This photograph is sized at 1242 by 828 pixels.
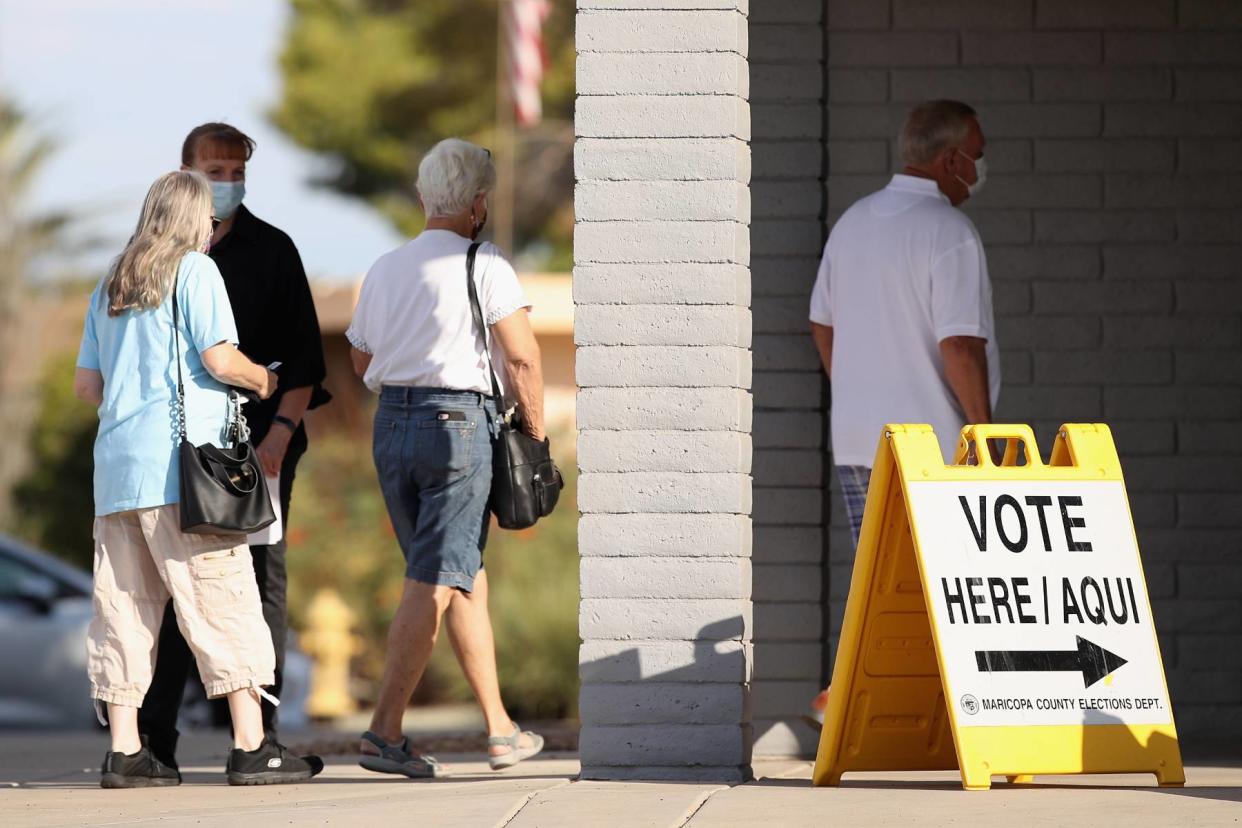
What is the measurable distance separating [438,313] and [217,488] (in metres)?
0.84

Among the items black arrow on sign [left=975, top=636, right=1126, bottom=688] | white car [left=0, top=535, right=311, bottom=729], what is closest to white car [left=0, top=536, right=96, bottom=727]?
white car [left=0, top=535, right=311, bottom=729]

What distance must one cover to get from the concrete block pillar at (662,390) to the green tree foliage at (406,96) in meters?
24.0

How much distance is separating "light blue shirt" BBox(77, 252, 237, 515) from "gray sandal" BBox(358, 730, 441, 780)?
984mm

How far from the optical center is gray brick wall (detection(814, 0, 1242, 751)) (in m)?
7.10

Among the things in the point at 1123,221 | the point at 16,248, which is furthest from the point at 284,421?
the point at 16,248

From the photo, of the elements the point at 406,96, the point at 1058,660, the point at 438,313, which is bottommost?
the point at 1058,660

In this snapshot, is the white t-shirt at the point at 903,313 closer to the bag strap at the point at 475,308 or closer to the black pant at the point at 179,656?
the bag strap at the point at 475,308

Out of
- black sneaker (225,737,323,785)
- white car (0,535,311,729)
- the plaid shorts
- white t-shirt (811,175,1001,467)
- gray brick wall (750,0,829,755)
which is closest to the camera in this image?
black sneaker (225,737,323,785)

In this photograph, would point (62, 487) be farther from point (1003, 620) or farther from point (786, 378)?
point (1003, 620)

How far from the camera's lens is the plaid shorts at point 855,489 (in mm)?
6281

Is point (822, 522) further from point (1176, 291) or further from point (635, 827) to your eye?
point (635, 827)

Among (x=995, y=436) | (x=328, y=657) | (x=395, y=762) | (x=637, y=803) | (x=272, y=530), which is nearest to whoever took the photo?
(x=637, y=803)

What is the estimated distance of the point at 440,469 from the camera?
5941mm

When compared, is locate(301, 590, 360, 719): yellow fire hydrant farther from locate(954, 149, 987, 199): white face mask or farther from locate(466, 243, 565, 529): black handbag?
locate(954, 149, 987, 199): white face mask
